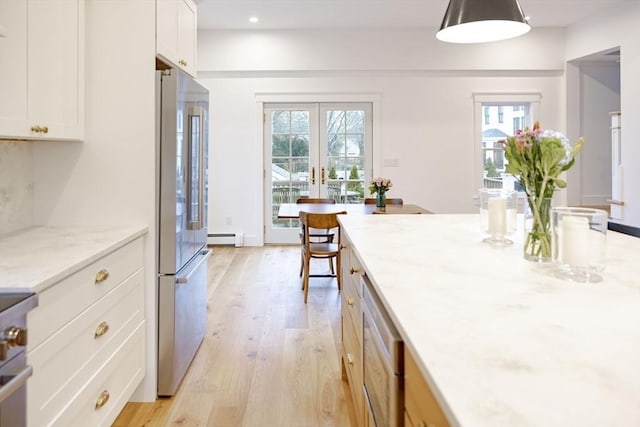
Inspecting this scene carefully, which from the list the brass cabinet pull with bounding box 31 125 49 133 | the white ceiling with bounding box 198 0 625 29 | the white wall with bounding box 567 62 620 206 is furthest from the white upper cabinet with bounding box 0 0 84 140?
the white wall with bounding box 567 62 620 206

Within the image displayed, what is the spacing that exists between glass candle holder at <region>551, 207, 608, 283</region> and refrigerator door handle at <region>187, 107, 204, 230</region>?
1.83 metres

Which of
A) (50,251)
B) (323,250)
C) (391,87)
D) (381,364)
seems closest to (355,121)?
(391,87)

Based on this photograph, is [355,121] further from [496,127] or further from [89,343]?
[89,343]

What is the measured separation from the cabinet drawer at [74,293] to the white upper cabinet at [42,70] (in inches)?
22.9

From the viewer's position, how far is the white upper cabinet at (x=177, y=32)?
7.43 ft

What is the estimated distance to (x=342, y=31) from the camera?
20.4 ft

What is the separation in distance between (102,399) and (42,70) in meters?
1.32

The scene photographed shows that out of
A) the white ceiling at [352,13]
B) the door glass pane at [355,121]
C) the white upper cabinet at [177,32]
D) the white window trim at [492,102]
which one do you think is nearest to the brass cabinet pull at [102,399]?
the white upper cabinet at [177,32]

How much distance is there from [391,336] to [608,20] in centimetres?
611

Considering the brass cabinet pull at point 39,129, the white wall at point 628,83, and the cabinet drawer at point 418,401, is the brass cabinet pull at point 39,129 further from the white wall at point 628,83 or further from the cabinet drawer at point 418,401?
the white wall at point 628,83

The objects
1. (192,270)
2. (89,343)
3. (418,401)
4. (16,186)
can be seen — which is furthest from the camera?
(192,270)

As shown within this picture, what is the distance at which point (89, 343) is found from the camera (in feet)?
5.38

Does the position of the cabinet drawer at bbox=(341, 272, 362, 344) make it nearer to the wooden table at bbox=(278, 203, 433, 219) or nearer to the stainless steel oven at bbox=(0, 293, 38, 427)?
the stainless steel oven at bbox=(0, 293, 38, 427)

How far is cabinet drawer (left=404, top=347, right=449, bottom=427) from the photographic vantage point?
0.70 meters
